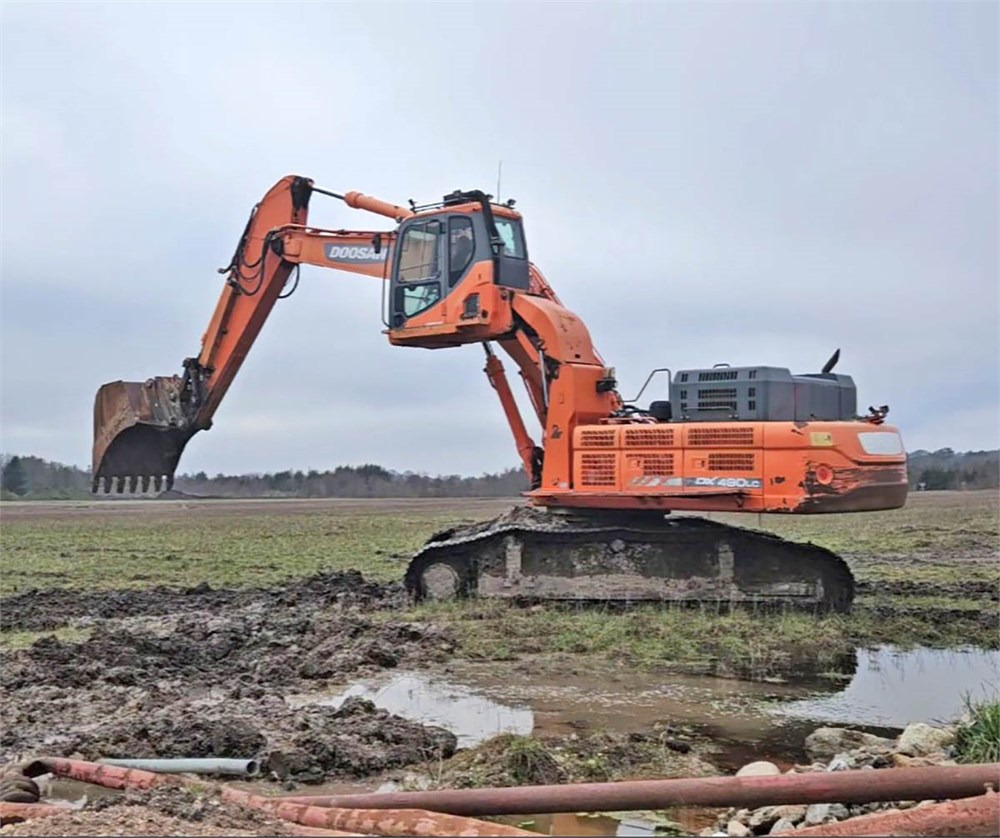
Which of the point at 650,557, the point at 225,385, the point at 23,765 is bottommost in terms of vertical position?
the point at 23,765

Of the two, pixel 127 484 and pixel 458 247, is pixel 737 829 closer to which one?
pixel 458 247

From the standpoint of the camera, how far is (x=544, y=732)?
282 inches

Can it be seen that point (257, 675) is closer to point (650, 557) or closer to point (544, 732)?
point (544, 732)

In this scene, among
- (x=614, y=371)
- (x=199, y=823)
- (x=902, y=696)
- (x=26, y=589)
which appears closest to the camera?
(x=199, y=823)

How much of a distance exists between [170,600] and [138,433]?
261 cm

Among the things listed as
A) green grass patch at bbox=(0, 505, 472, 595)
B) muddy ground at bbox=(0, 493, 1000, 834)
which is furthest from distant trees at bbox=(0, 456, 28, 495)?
muddy ground at bbox=(0, 493, 1000, 834)

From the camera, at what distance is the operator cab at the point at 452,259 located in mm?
13023

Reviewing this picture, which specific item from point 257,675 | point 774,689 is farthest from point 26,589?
point 774,689

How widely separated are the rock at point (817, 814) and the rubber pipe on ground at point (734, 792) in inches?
14.3

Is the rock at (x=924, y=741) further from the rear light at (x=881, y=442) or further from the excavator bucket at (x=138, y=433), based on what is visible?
the excavator bucket at (x=138, y=433)

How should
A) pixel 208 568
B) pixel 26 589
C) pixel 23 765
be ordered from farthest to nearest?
pixel 208 568 < pixel 26 589 < pixel 23 765

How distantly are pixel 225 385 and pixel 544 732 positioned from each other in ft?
30.8

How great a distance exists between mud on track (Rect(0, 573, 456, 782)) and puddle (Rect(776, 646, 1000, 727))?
2955mm

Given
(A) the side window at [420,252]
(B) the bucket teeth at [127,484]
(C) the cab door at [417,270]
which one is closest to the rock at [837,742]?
(C) the cab door at [417,270]
